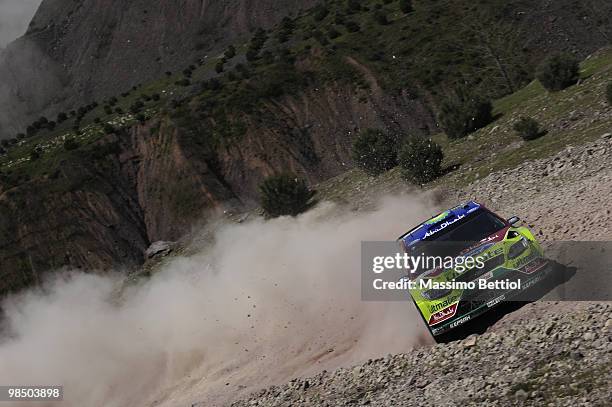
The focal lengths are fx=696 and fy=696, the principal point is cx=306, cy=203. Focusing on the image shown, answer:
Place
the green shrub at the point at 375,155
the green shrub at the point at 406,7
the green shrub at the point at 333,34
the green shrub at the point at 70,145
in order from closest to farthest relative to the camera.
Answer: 1. the green shrub at the point at 375,155
2. the green shrub at the point at 70,145
3. the green shrub at the point at 406,7
4. the green shrub at the point at 333,34

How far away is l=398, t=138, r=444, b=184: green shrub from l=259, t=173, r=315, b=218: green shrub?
640 centimetres

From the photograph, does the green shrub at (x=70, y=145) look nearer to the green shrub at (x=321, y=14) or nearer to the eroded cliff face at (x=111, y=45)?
the green shrub at (x=321, y=14)

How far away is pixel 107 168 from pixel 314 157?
16197mm

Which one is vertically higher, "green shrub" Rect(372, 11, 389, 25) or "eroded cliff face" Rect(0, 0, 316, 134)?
"eroded cliff face" Rect(0, 0, 316, 134)

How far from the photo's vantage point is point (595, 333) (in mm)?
10453

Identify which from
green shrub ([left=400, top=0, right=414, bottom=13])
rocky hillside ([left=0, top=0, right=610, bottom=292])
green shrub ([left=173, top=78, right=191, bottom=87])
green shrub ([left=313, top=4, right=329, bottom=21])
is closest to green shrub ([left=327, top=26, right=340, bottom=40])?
rocky hillside ([left=0, top=0, right=610, bottom=292])

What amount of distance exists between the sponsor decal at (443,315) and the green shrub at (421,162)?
1436 centimetres

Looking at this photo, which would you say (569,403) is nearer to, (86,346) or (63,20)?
(86,346)

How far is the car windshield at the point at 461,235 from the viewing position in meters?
13.2

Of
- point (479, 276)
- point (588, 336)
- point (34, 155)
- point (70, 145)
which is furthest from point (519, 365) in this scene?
point (34, 155)

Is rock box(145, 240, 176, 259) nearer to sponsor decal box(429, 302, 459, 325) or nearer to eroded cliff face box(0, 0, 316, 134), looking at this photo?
sponsor decal box(429, 302, 459, 325)

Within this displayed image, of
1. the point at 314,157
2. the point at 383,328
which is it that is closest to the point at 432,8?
the point at 314,157

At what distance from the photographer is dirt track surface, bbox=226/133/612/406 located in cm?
968

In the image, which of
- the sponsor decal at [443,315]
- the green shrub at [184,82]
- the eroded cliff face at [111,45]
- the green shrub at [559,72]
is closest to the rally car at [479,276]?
the sponsor decal at [443,315]
